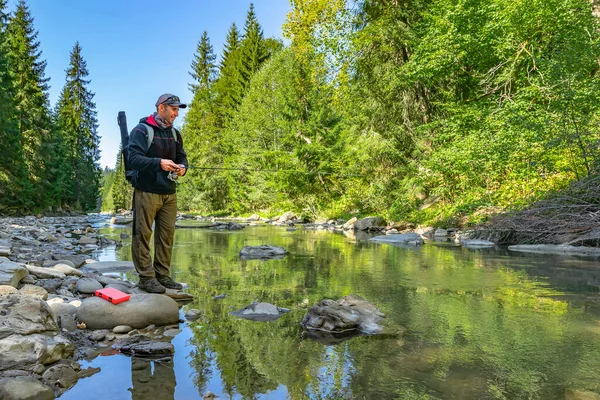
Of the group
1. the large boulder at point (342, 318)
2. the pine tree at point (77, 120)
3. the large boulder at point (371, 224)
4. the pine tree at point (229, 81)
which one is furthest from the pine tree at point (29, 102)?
the large boulder at point (342, 318)

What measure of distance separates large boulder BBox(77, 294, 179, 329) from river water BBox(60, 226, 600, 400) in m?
0.28

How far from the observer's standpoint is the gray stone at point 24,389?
2.11 metres

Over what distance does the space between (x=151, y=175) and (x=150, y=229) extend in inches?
23.4

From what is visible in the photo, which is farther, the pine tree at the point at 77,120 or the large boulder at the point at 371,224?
the pine tree at the point at 77,120

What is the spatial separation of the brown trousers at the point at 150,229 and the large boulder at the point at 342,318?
1977mm

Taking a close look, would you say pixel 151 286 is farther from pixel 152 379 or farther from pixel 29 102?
pixel 29 102

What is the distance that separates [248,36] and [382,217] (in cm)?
3144

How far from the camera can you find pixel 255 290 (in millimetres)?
5207

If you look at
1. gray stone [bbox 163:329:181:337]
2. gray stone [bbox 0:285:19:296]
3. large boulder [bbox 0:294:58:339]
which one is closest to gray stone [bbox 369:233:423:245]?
gray stone [bbox 163:329:181:337]

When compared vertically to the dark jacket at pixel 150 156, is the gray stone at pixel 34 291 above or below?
below

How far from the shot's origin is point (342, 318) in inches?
142

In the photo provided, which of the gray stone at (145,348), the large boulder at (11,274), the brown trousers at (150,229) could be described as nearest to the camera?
the gray stone at (145,348)

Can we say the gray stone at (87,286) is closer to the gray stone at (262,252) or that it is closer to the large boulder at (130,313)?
the large boulder at (130,313)

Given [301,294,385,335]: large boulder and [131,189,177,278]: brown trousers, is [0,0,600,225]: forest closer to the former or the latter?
[131,189,177,278]: brown trousers
